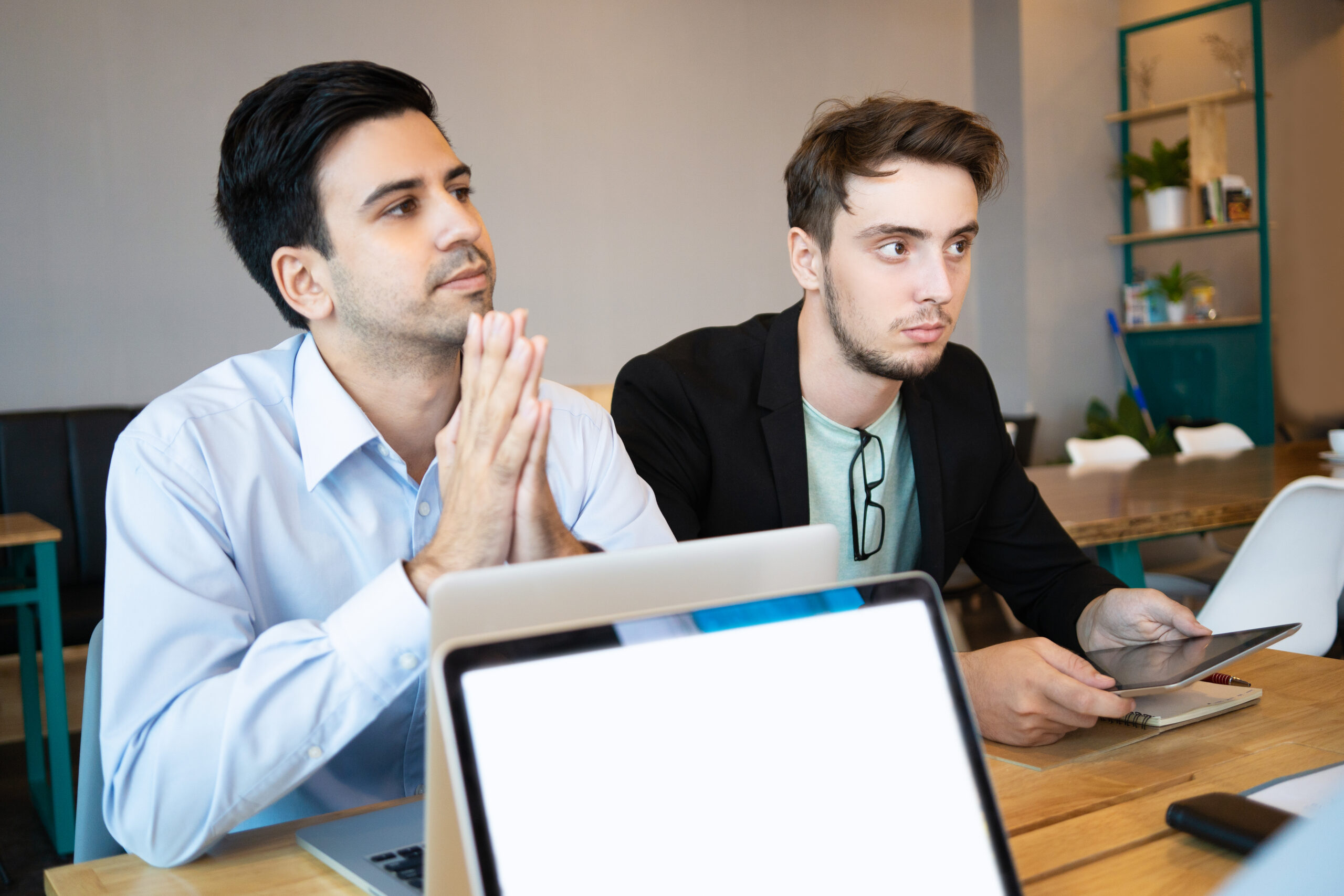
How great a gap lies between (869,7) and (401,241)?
5.27 metres

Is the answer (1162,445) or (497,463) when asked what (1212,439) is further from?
(497,463)

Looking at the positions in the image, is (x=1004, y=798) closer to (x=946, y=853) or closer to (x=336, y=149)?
(x=946, y=853)

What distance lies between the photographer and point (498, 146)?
4.64m

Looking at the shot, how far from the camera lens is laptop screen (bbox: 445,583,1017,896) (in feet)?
1.60

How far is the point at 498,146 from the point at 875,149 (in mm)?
3425

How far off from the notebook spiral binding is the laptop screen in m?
0.54

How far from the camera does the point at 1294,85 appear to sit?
6.45 metres

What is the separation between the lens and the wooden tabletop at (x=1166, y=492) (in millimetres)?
2215

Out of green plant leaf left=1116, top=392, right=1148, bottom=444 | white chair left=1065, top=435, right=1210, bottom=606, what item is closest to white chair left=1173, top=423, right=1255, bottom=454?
white chair left=1065, top=435, right=1210, bottom=606

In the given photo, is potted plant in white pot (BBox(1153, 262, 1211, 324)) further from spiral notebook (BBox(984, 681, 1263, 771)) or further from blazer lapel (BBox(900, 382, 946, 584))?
spiral notebook (BBox(984, 681, 1263, 771))

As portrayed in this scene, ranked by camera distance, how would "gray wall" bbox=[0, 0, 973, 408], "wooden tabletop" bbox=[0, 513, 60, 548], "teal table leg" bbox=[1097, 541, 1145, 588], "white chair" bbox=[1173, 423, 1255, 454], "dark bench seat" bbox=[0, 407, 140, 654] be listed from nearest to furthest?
1. "teal table leg" bbox=[1097, 541, 1145, 588]
2. "wooden tabletop" bbox=[0, 513, 60, 548]
3. "dark bench seat" bbox=[0, 407, 140, 654]
4. "gray wall" bbox=[0, 0, 973, 408]
5. "white chair" bbox=[1173, 423, 1255, 454]

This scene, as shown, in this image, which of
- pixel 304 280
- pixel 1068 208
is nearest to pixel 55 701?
pixel 304 280

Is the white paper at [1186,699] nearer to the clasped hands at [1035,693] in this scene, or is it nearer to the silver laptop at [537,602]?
the clasped hands at [1035,693]

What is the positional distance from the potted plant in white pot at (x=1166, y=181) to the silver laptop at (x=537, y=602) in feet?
20.4
